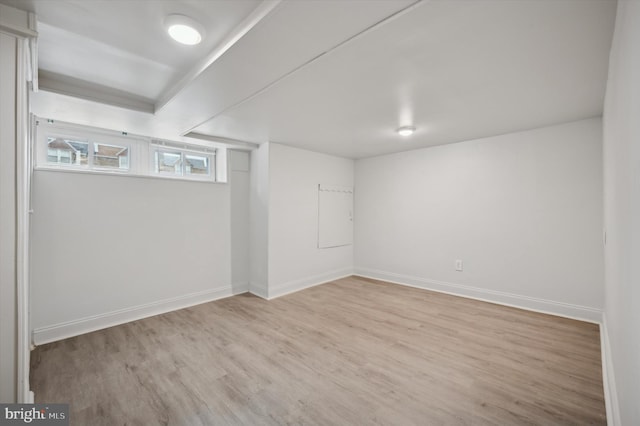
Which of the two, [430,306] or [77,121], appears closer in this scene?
[77,121]

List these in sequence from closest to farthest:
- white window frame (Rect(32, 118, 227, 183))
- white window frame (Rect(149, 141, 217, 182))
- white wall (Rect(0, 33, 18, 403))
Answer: white wall (Rect(0, 33, 18, 403))
white window frame (Rect(32, 118, 227, 183))
white window frame (Rect(149, 141, 217, 182))

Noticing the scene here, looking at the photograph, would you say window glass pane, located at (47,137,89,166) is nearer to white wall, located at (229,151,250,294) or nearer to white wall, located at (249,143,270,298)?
white wall, located at (229,151,250,294)

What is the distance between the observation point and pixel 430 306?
3.49 metres

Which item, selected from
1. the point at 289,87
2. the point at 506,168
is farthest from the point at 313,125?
the point at 506,168

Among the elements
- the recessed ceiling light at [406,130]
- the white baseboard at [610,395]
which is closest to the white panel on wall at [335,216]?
the recessed ceiling light at [406,130]

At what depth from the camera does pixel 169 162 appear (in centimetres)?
362

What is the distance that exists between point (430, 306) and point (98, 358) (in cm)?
354

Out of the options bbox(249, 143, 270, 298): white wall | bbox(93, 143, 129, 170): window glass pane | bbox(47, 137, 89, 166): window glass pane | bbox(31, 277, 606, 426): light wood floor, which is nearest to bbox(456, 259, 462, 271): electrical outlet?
bbox(31, 277, 606, 426): light wood floor

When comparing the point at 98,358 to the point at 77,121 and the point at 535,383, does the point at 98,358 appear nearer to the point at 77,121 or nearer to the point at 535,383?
the point at 77,121

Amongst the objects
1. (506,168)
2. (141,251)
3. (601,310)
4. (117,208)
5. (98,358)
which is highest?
(506,168)

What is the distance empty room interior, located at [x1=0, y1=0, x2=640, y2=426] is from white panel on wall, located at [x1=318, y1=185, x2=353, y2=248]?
53 millimetres

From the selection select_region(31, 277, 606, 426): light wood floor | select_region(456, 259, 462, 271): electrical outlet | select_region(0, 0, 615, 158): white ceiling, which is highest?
select_region(0, 0, 615, 158): white ceiling

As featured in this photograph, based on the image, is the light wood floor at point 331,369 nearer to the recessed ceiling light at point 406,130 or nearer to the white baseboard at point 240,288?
the white baseboard at point 240,288

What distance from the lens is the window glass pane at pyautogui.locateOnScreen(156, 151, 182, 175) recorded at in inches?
139
